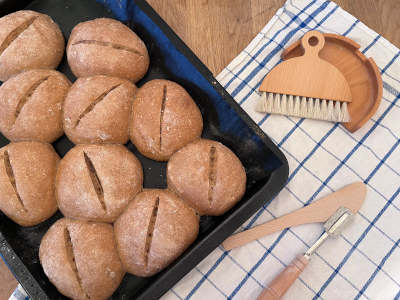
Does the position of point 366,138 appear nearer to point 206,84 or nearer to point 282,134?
point 282,134

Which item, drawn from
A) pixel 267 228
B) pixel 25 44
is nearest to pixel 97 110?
pixel 25 44

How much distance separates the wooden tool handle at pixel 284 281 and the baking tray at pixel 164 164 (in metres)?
0.20

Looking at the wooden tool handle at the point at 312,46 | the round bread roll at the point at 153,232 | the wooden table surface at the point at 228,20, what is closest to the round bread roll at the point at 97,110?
the round bread roll at the point at 153,232

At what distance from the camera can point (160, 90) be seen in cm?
94

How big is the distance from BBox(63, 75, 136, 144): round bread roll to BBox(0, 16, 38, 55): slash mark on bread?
235 millimetres

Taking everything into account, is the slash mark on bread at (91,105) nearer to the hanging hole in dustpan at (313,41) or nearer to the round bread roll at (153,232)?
the round bread roll at (153,232)

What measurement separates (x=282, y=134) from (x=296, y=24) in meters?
0.40

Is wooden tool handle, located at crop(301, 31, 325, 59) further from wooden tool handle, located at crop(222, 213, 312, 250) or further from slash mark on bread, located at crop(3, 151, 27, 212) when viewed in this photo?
slash mark on bread, located at crop(3, 151, 27, 212)

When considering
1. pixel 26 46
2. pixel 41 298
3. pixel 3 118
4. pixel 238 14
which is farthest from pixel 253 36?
pixel 41 298

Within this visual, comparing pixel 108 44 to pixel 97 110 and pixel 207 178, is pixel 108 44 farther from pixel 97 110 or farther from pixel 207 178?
pixel 207 178

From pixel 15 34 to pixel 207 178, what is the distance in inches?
27.4

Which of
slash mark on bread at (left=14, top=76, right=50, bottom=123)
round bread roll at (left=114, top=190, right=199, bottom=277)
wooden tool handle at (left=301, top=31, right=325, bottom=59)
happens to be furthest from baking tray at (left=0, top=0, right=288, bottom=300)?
wooden tool handle at (left=301, top=31, right=325, bottom=59)

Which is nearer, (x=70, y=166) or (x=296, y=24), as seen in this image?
(x=70, y=166)

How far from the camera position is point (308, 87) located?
1.07 metres
